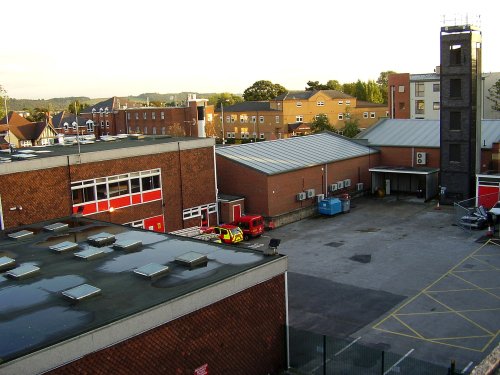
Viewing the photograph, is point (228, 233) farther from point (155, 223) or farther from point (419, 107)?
point (419, 107)

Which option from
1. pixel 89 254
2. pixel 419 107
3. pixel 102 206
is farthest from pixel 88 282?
pixel 419 107

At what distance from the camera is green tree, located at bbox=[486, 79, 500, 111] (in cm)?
6842

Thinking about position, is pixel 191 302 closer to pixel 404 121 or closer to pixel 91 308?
pixel 91 308

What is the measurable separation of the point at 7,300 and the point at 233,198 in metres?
24.4

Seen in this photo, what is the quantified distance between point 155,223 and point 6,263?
16539 mm

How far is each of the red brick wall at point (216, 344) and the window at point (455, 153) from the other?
30.1 metres

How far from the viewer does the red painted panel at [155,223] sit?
3206cm

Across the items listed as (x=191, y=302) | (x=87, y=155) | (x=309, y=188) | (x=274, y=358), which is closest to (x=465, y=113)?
(x=309, y=188)

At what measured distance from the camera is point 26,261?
16672 millimetres

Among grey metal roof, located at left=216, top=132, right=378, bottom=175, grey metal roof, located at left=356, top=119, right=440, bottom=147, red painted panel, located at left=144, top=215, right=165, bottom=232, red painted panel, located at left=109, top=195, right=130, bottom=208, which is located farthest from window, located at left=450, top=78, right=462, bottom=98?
red painted panel, located at left=109, top=195, right=130, bottom=208

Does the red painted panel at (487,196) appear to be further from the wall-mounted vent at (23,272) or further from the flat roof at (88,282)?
the wall-mounted vent at (23,272)

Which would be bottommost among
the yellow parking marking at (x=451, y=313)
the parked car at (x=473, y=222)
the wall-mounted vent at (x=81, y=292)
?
the yellow parking marking at (x=451, y=313)

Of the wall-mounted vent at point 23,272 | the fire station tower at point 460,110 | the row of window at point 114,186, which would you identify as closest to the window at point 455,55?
the fire station tower at point 460,110

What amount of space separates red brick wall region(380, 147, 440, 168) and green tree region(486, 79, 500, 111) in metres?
28.0
